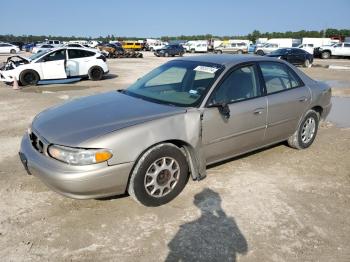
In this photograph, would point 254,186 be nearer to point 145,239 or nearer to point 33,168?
point 145,239

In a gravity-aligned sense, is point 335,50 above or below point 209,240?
above

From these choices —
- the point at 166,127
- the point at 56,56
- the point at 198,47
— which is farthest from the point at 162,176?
the point at 198,47

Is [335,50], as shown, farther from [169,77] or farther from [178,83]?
[178,83]

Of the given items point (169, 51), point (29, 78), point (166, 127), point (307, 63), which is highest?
point (169, 51)

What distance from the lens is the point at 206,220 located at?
11.4ft

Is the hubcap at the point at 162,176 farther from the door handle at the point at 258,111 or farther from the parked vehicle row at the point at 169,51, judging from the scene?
the parked vehicle row at the point at 169,51

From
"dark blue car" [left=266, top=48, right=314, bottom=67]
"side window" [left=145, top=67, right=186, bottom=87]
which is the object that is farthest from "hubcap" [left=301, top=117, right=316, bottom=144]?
"dark blue car" [left=266, top=48, right=314, bottom=67]

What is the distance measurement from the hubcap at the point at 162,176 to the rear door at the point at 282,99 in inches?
63.3

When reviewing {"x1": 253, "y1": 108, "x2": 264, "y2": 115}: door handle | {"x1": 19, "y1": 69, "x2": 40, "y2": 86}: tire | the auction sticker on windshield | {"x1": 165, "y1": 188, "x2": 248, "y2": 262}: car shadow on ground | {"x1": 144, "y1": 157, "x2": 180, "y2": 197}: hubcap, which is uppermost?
the auction sticker on windshield

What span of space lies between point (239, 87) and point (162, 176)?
153 cm

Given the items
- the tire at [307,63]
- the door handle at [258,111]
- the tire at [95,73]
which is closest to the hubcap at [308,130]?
the door handle at [258,111]

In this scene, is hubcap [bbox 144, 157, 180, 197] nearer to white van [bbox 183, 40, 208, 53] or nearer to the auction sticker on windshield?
the auction sticker on windshield

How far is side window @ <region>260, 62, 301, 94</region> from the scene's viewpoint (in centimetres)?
469

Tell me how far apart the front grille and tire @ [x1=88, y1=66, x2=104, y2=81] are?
1153 cm
